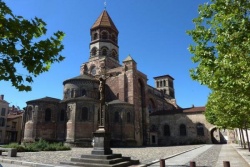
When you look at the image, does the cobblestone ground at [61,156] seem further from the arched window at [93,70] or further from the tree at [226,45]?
the arched window at [93,70]

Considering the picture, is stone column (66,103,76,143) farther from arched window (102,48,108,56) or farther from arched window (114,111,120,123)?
arched window (102,48,108,56)

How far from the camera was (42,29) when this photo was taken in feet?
15.5

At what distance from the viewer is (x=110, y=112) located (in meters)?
33.7

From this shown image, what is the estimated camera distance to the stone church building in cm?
3103

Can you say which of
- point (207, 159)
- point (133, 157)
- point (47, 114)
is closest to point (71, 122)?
point (47, 114)

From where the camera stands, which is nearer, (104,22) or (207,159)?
(207,159)

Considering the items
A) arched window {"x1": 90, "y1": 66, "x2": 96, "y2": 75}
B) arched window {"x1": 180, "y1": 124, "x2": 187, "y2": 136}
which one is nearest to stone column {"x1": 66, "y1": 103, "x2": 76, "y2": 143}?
arched window {"x1": 90, "y1": 66, "x2": 96, "y2": 75}

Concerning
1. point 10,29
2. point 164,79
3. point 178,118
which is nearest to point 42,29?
point 10,29

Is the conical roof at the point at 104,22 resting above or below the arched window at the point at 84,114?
above

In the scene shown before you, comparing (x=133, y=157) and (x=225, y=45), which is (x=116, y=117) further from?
(x=225, y=45)

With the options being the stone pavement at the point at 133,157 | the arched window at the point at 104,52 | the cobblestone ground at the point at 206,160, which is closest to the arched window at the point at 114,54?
the arched window at the point at 104,52

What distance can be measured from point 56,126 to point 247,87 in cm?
3020

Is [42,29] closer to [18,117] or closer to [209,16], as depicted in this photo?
[209,16]

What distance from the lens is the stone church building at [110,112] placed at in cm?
3103
